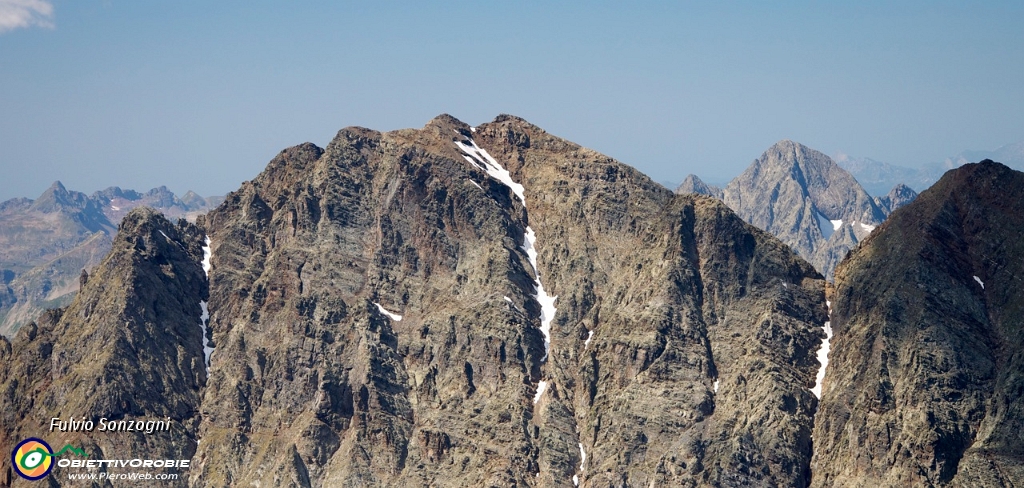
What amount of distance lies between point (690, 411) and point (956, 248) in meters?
51.1

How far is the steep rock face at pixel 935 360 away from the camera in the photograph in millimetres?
172125

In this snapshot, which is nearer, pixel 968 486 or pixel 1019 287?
pixel 968 486

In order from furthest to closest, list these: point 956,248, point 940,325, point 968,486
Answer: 1. point 956,248
2. point 940,325
3. point 968,486

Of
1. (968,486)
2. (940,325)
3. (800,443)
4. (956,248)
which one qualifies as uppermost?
(956,248)

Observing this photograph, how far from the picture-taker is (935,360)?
18050 cm

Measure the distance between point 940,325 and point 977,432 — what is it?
17.7 meters

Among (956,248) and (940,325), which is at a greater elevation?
(956,248)

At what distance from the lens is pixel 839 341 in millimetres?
197250

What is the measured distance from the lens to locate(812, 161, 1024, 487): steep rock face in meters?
172

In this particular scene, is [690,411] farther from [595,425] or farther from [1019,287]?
[1019,287]

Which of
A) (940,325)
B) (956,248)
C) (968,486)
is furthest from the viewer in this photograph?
(956,248)

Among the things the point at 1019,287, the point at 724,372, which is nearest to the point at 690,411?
the point at 724,372

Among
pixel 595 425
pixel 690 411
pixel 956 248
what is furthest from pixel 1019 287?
pixel 595 425

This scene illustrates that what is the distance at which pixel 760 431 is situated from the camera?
611 feet
